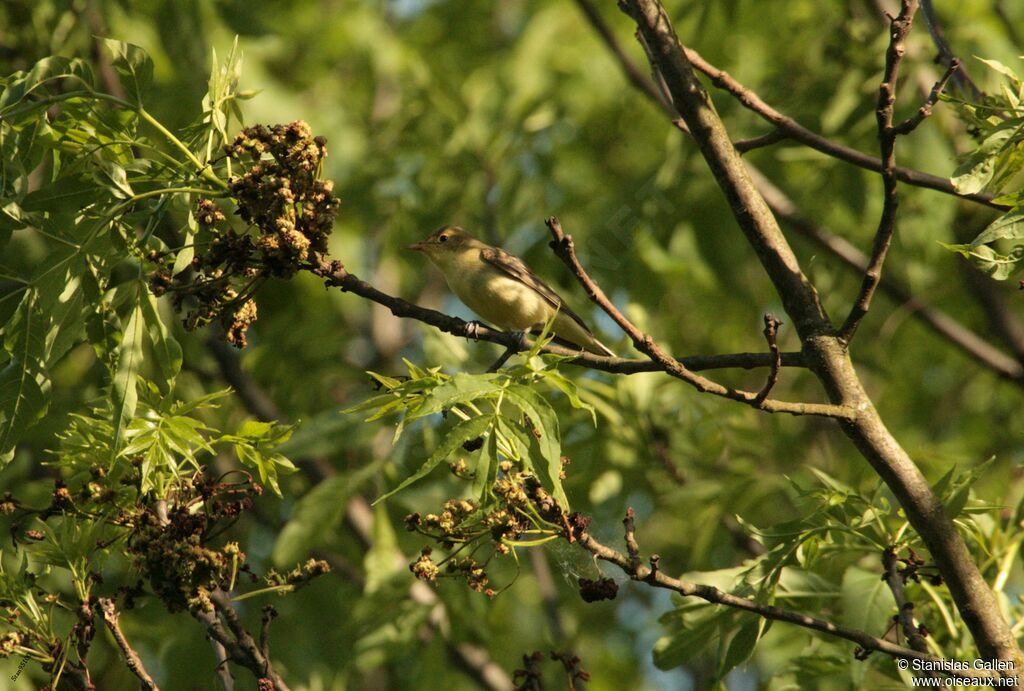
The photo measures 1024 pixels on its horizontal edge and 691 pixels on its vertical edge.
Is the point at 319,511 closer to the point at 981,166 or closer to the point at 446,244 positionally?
the point at 446,244

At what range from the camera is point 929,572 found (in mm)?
3783

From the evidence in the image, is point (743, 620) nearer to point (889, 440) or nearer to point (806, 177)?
point (889, 440)

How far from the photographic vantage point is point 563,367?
18.5 ft

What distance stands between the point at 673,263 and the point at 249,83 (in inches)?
152

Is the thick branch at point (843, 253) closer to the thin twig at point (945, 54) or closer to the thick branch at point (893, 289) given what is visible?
the thick branch at point (893, 289)

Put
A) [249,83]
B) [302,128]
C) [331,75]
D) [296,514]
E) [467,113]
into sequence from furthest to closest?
[331,75] < [249,83] < [467,113] < [296,514] < [302,128]

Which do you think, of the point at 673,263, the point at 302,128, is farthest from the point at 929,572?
the point at 673,263

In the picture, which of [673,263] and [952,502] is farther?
[673,263]

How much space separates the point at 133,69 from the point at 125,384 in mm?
960

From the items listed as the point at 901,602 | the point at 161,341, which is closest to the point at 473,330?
the point at 161,341

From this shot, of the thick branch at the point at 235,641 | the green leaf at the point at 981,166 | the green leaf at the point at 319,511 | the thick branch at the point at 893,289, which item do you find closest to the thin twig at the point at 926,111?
the green leaf at the point at 981,166

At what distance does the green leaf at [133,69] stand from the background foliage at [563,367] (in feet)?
0.04

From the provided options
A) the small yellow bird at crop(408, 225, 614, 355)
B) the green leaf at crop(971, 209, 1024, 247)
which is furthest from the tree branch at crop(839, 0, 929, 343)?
the small yellow bird at crop(408, 225, 614, 355)

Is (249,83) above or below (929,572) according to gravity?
above
